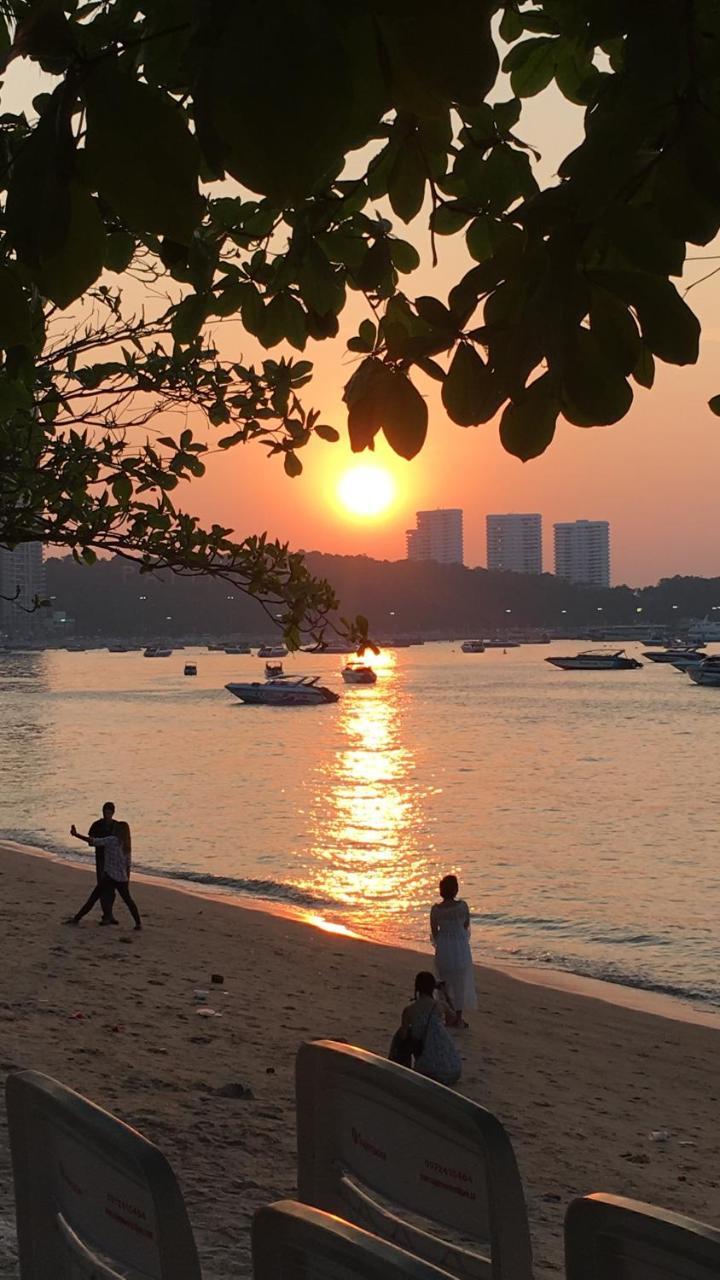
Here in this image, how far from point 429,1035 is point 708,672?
111937mm

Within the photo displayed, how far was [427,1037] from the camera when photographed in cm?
1075

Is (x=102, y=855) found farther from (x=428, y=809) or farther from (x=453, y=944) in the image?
(x=428, y=809)

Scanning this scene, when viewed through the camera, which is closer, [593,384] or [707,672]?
[593,384]

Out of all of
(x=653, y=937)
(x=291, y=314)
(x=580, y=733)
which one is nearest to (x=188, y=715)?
(x=580, y=733)

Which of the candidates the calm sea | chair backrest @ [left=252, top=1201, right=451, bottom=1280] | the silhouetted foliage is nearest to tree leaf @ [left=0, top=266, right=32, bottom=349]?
the silhouetted foliage

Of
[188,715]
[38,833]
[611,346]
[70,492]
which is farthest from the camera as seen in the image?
[188,715]

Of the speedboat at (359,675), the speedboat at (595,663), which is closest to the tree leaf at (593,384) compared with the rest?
the speedboat at (359,675)

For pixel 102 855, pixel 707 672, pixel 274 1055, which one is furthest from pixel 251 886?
pixel 707 672

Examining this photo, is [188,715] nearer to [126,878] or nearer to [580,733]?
[580,733]

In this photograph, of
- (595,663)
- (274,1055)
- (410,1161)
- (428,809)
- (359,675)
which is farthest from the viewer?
(595,663)

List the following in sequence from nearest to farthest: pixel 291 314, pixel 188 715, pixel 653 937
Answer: pixel 291 314 → pixel 653 937 → pixel 188 715

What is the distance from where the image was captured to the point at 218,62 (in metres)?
1.43

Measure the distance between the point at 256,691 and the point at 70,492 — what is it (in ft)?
308

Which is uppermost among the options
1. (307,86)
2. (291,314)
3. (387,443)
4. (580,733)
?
(291,314)
